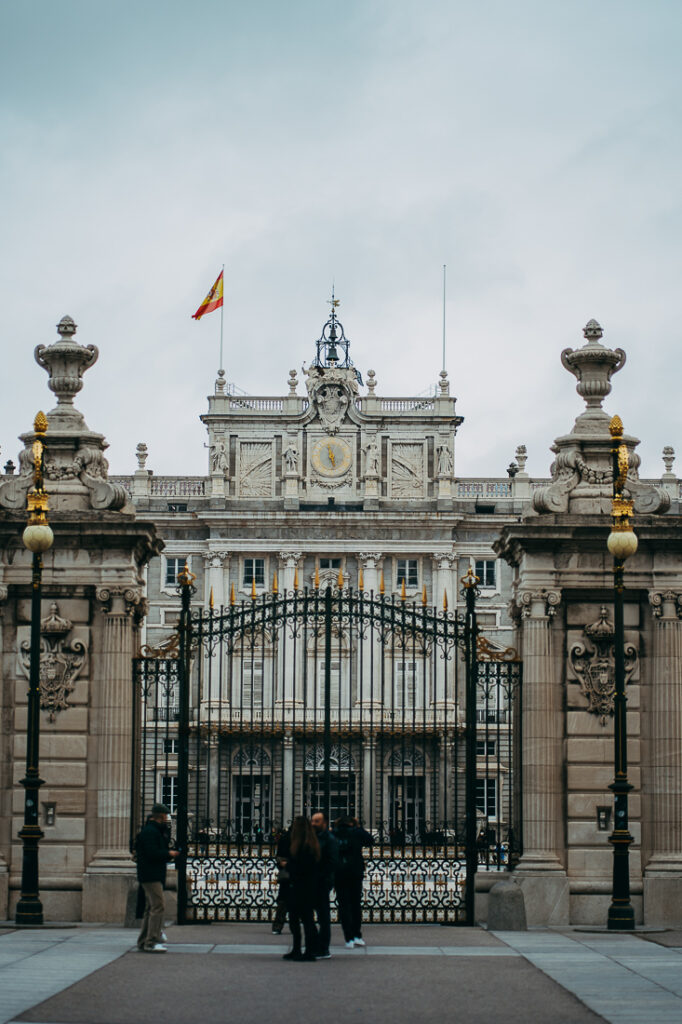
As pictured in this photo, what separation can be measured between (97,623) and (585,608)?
6.73 meters

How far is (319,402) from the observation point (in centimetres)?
7100

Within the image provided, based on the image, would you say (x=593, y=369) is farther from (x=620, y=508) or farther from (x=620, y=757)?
(x=620, y=757)

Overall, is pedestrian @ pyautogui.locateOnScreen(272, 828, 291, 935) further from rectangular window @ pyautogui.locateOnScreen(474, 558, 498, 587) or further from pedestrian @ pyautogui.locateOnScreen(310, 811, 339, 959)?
rectangular window @ pyautogui.locateOnScreen(474, 558, 498, 587)

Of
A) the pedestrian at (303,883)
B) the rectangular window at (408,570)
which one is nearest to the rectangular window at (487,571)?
the rectangular window at (408,570)

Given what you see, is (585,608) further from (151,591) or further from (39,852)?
(151,591)

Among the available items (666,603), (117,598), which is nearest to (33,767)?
(117,598)

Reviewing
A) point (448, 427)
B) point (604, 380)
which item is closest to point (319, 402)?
point (448, 427)

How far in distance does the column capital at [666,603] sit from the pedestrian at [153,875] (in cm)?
751

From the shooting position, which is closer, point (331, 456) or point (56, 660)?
point (56, 660)

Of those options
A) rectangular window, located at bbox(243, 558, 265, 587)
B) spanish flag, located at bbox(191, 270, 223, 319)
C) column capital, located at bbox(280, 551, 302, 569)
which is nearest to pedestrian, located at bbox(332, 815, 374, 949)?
spanish flag, located at bbox(191, 270, 223, 319)

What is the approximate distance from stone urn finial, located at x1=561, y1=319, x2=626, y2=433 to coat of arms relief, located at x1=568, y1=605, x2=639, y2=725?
2.89 metres

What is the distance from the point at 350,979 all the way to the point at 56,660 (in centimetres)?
800

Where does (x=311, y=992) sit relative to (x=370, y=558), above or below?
below

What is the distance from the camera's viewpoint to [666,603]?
22.4m
